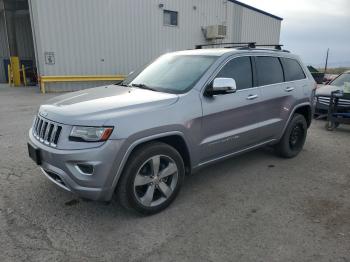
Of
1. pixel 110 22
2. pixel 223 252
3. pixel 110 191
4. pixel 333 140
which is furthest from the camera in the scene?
pixel 110 22

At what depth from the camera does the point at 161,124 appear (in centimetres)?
310

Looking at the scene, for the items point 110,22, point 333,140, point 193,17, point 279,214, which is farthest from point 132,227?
point 193,17

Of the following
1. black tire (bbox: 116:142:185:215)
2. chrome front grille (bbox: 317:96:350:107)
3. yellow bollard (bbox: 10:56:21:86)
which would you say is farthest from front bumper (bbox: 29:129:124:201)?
yellow bollard (bbox: 10:56:21:86)

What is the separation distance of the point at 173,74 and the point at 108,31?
1149 centimetres

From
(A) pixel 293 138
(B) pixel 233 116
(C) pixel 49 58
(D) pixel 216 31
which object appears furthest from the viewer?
(D) pixel 216 31

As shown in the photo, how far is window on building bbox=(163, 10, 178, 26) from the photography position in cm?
1611

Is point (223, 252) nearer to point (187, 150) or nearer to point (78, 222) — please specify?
point (187, 150)

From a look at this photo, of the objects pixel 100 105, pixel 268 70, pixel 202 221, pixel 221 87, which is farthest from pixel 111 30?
pixel 202 221

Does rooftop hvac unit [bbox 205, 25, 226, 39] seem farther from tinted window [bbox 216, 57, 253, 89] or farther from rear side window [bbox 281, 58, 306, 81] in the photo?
tinted window [bbox 216, 57, 253, 89]

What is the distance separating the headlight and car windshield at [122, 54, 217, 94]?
3.48ft

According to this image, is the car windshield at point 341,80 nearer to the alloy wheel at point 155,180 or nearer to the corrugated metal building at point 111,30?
the alloy wheel at point 155,180

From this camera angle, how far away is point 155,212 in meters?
3.29

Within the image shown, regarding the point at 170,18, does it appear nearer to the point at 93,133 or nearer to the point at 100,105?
the point at 100,105

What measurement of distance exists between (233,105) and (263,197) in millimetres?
1205
